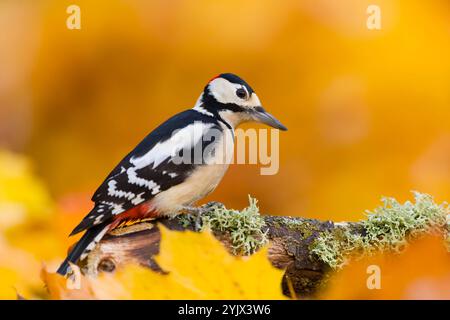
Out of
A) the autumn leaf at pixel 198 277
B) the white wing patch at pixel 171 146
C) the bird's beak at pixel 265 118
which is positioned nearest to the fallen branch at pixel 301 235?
the white wing patch at pixel 171 146

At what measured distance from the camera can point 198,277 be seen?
1.84m

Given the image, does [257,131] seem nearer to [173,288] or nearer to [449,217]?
[449,217]

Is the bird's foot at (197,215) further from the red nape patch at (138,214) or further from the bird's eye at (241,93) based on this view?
the bird's eye at (241,93)

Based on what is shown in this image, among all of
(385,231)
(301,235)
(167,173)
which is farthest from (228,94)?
(385,231)

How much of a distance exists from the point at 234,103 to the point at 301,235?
2.89 ft

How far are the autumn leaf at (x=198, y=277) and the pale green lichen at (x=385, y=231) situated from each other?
1.09 meters

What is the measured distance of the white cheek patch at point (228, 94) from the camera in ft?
11.4

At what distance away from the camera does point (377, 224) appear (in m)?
3.01

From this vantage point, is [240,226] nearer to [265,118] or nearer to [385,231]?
[385,231]

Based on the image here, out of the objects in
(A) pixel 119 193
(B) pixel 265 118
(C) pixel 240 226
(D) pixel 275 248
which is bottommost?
(D) pixel 275 248

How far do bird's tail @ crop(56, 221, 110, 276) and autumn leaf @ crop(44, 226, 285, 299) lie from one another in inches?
33.9

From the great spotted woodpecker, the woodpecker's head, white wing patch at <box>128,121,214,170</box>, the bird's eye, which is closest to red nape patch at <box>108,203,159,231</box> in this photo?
the great spotted woodpecker

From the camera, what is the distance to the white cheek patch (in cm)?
347

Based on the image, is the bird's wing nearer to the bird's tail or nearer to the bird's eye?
the bird's tail
